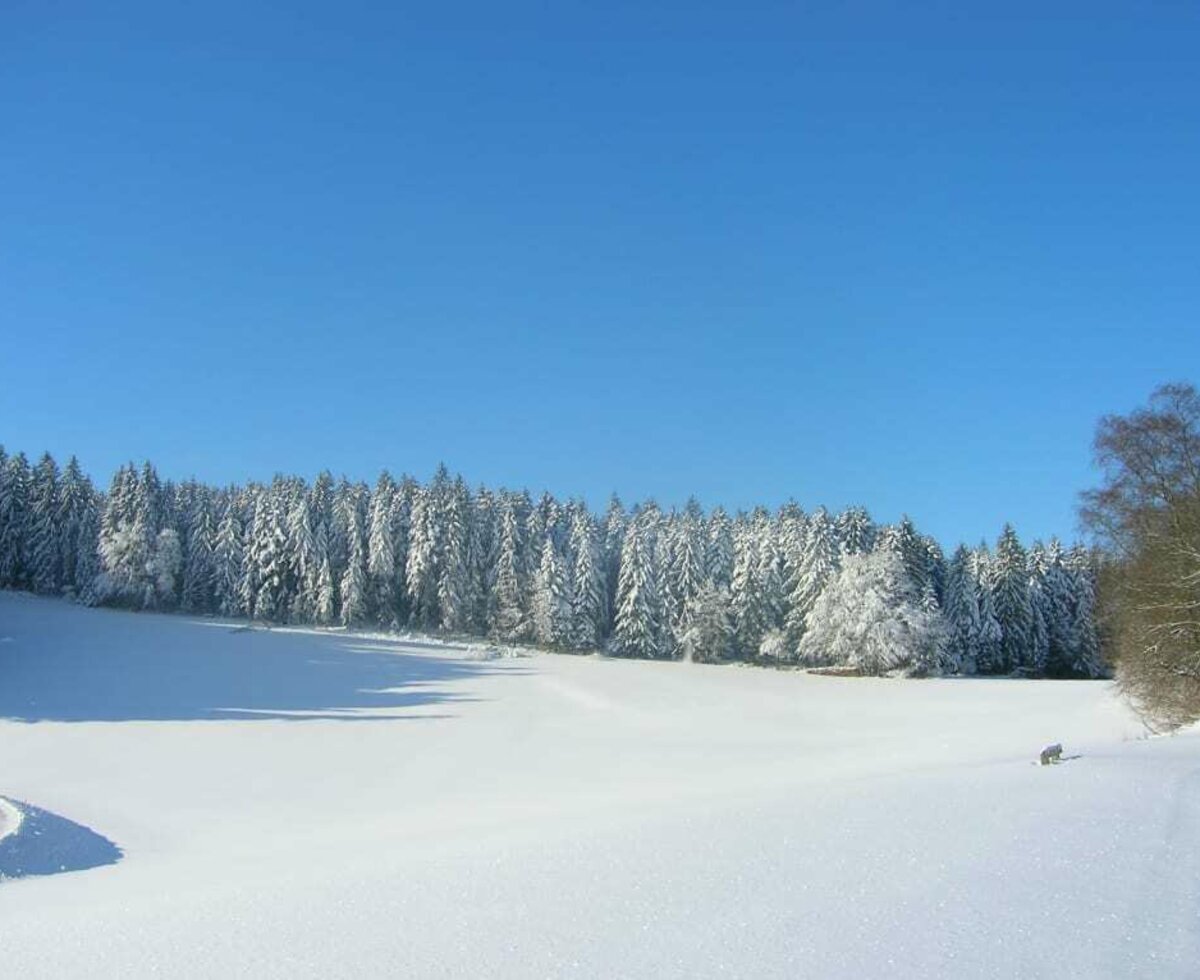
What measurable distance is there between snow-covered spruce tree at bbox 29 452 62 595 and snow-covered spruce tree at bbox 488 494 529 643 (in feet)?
133

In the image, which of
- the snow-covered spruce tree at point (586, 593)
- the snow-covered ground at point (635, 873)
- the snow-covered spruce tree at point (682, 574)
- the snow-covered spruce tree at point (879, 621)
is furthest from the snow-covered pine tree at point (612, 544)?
the snow-covered ground at point (635, 873)

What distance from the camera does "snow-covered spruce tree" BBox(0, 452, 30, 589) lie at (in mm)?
78688

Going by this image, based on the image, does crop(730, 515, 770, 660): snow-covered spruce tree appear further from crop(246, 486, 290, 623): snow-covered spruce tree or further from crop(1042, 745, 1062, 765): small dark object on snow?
crop(1042, 745, 1062, 765): small dark object on snow

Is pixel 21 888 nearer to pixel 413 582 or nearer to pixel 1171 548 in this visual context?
pixel 1171 548

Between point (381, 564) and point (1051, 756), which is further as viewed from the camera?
point (381, 564)

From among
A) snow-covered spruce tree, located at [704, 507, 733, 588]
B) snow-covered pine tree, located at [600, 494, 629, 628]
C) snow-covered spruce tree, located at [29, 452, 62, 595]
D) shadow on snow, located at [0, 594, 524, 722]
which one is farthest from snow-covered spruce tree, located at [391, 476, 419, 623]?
snow-covered spruce tree, located at [29, 452, 62, 595]

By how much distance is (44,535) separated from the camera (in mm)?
78938

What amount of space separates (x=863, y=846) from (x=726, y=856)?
127 cm

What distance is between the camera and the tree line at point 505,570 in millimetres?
69062

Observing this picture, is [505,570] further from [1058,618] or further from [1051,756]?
[1051,756]

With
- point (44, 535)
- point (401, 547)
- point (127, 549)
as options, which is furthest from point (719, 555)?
point (44, 535)

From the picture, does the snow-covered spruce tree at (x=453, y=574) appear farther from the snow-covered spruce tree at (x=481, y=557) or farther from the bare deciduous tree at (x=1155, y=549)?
the bare deciduous tree at (x=1155, y=549)

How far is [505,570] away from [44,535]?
140 feet

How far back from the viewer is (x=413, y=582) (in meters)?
75.4
